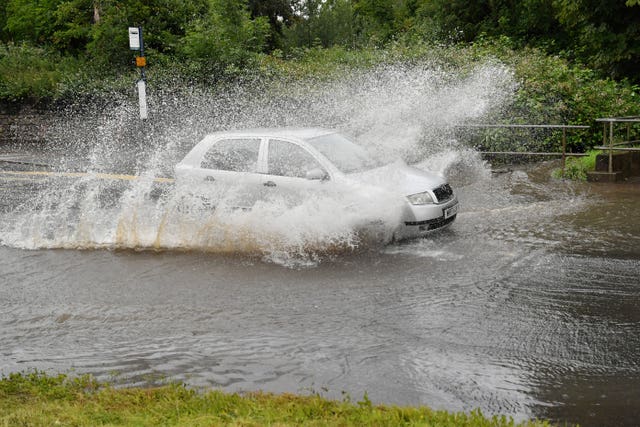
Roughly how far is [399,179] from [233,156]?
255 centimetres

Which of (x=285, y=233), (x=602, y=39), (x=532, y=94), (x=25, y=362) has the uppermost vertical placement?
(x=602, y=39)

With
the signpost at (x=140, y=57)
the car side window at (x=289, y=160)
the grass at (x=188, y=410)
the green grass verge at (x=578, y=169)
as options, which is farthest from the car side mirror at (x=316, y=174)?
the signpost at (x=140, y=57)

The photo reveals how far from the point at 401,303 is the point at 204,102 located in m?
18.5

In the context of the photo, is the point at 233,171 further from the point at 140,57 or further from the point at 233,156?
the point at 140,57

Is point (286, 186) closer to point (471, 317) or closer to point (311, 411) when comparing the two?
point (471, 317)

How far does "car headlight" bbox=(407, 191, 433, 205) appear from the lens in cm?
1005

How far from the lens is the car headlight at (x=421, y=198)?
33.0 feet

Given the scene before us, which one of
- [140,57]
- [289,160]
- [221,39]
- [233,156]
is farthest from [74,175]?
[289,160]

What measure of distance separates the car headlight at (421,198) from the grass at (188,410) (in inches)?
200

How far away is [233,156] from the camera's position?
1100cm

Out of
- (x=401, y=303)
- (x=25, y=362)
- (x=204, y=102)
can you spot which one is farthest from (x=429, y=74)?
(x=25, y=362)

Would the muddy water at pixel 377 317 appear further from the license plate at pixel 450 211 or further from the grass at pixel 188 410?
the grass at pixel 188 410

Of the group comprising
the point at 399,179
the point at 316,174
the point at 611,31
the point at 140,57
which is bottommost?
the point at 399,179

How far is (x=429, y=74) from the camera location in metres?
20.4
